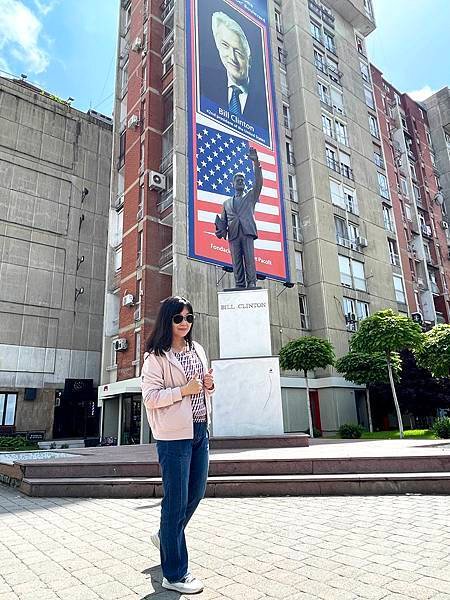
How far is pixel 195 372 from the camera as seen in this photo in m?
3.03

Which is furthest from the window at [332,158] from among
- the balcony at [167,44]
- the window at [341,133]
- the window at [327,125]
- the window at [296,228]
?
the balcony at [167,44]

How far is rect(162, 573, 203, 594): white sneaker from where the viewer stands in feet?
8.66

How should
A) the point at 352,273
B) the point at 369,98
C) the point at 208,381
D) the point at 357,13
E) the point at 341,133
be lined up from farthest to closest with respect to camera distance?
the point at 369,98
the point at 357,13
the point at 341,133
the point at 352,273
the point at 208,381

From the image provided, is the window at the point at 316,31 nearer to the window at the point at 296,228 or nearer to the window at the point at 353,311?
the window at the point at 296,228

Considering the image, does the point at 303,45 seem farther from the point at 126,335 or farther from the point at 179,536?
the point at 179,536

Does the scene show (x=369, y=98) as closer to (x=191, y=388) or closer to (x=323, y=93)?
(x=323, y=93)

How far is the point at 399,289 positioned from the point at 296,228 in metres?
10.2

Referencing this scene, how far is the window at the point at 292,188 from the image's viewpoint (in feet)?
93.4

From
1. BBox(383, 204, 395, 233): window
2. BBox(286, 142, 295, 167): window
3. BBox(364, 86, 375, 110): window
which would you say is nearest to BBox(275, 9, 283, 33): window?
BBox(364, 86, 375, 110): window

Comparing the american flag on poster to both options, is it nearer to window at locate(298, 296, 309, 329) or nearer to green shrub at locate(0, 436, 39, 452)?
window at locate(298, 296, 309, 329)

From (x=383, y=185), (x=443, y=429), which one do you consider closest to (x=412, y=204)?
(x=383, y=185)

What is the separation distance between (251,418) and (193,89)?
2153cm

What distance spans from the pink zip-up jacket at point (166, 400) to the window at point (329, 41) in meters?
38.7

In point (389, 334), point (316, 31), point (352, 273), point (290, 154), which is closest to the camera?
point (389, 334)
